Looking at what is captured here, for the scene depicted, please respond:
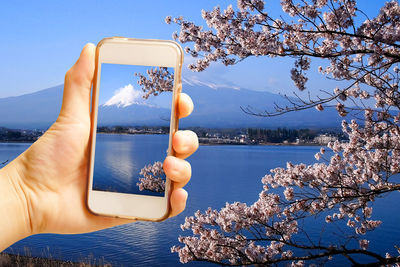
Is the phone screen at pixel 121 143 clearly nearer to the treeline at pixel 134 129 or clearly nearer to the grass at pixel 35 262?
the treeline at pixel 134 129

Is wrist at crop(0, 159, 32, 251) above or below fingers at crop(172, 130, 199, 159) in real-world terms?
below

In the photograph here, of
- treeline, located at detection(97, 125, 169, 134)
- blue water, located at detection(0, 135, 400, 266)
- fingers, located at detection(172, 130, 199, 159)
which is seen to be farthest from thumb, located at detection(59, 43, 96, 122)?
blue water, located at detection(0, 135, 400, 266)

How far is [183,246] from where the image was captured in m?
6.38

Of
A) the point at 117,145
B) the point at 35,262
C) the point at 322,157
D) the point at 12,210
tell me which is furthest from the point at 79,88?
the point at 35,262

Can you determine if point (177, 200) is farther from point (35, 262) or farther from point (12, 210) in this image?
point (35, 262)

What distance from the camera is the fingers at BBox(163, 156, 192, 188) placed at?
1.99m

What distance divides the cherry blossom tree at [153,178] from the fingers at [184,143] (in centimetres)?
14

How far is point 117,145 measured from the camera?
2.30 metres

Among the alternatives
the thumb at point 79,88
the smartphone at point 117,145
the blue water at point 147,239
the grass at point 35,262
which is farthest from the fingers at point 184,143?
the grass at point 35,262

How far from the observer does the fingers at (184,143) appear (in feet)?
6.58

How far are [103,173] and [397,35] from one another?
4308mm

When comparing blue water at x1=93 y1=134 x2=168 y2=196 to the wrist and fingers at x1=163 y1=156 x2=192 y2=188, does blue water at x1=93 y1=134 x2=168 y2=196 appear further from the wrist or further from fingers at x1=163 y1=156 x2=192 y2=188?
the wrist

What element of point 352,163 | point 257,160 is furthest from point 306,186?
point 257,160

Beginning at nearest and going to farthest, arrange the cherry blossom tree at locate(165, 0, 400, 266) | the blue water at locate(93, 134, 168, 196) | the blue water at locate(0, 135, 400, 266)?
the blue water at locate(93, 134, 168, 196), the cherry blossom tree at locate(165, 0, 400, 266), the blue water at locate(0, 135, 400, 266)
